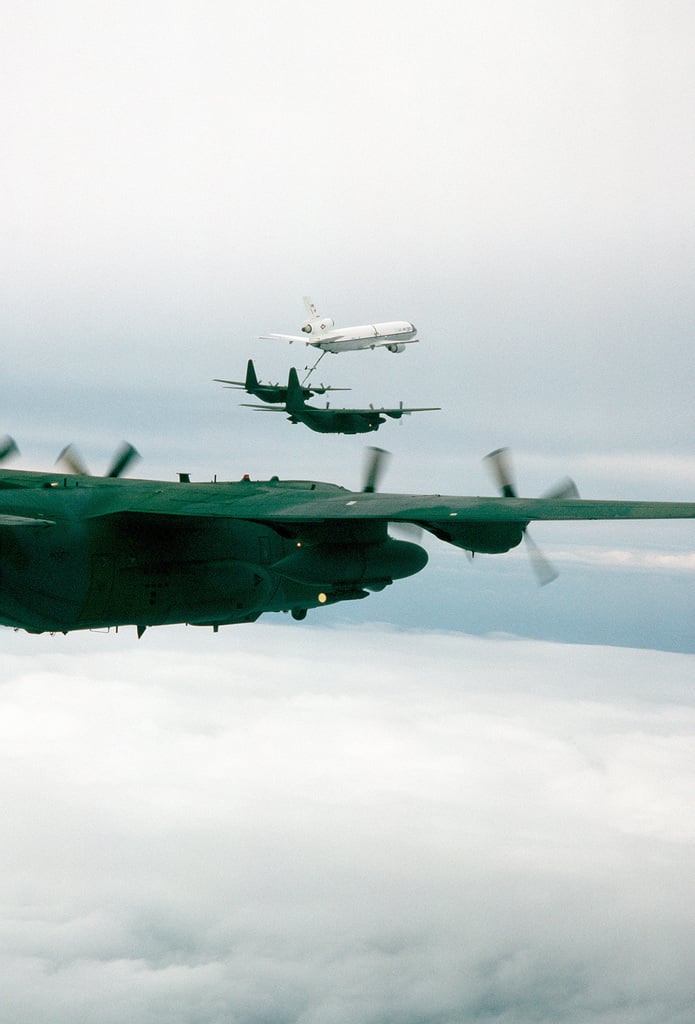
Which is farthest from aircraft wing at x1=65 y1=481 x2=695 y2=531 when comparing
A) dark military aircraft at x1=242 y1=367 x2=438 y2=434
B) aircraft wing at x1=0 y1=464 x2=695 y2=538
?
dark military aircraft at x1=242 y1=367 x2=438 y2=434

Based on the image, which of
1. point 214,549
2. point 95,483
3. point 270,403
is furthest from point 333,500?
point 270,403

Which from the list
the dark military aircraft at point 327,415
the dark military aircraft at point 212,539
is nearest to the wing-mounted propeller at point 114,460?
the dark military aircraft at point 212,539

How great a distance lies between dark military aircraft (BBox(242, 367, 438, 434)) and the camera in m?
70.6

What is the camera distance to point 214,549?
3022 cm

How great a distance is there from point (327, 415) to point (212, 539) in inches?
1628

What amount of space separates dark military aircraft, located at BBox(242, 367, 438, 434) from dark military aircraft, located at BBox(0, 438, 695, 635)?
3790cm

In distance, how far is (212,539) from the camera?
30.2m

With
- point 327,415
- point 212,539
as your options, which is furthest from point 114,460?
point 327,415

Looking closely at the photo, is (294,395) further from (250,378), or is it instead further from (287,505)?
(287,505)

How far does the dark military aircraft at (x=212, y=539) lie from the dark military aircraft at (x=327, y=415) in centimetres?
3790

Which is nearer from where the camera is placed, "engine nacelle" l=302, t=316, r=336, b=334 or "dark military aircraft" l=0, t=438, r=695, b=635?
"dark military aircraft" l=0, t=438, r=695, b=635

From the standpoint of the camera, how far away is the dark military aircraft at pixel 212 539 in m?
26.2

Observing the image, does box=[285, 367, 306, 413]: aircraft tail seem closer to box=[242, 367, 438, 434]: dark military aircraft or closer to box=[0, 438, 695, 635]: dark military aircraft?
box=[242, 367, 438, 434]: dark military aircraft

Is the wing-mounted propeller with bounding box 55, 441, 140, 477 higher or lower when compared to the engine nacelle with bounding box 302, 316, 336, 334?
lower
